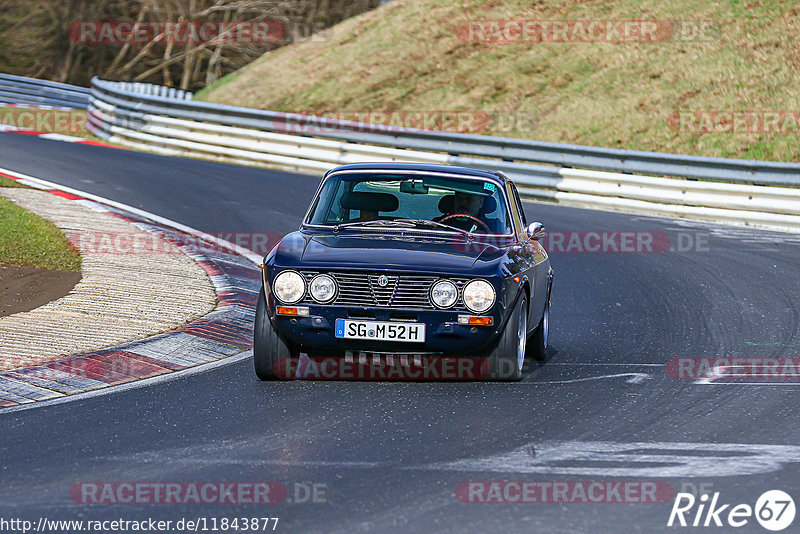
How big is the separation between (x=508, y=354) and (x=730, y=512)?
9.53 feet

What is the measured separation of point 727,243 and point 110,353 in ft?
34.4

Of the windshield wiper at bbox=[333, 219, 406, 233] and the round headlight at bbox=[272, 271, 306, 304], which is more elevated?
the windshield wiper at bbox=[333, 219, 406, 233]

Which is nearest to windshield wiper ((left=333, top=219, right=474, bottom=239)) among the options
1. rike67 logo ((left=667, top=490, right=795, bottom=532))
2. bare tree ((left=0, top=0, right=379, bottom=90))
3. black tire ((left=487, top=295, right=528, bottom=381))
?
black tire ((left=487, top=295, right=528, bottom=381))

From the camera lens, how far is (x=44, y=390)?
7762 millimetres

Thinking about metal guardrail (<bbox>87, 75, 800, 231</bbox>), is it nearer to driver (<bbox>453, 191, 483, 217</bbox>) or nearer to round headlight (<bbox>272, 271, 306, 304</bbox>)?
driver (<bbox>453, 191, 483, 217</bbox>)

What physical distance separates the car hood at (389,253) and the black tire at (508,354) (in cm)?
42

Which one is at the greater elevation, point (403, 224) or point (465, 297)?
point (403, 224)

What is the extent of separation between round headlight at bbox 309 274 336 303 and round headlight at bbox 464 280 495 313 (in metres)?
0.88

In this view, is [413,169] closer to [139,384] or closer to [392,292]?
[392,292]

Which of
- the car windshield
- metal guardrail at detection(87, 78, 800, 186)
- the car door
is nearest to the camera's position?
the car door

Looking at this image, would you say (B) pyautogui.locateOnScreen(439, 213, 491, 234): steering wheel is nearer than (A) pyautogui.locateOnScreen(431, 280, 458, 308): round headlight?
No

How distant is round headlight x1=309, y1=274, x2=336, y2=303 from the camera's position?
7957 mm

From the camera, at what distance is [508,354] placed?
26.8 feet

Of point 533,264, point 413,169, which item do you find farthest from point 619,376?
point 413,169
